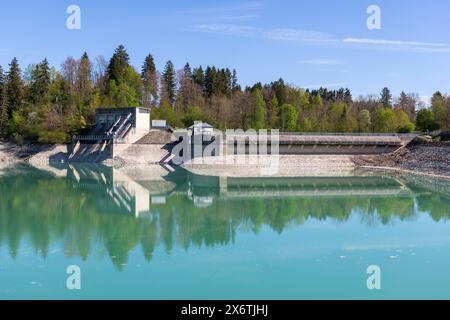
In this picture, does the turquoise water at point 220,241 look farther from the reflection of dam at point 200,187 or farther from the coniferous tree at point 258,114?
the coniferous tree at point 258,114

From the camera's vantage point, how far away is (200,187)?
2611 cm

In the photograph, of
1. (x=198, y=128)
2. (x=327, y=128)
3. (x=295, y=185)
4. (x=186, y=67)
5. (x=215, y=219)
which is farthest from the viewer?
(x=186, y=67)

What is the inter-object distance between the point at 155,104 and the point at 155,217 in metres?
41.8

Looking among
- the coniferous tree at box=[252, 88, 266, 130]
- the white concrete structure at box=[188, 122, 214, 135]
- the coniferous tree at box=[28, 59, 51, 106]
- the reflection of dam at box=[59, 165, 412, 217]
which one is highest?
the coniferous tree at box=[28, 59, 51, 106]

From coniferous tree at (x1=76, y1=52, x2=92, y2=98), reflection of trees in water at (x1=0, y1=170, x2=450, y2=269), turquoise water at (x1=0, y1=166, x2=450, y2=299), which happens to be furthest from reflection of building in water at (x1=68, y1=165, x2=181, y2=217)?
coniferous tree at (x1=76, y1=52, x2=92, y2=98)

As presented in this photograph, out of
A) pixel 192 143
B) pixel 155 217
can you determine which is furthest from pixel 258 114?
pixel 155 217

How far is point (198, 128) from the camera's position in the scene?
40469mm

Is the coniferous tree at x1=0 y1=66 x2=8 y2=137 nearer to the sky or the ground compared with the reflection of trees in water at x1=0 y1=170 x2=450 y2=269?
nearer to the sky

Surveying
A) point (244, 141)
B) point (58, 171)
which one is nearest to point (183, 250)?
point (58, 171)

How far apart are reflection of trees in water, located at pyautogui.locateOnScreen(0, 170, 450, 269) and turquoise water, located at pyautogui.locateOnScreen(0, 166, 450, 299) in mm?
39

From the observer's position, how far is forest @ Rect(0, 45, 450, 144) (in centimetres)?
4741

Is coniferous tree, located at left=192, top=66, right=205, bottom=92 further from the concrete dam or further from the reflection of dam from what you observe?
the reflection of dam
